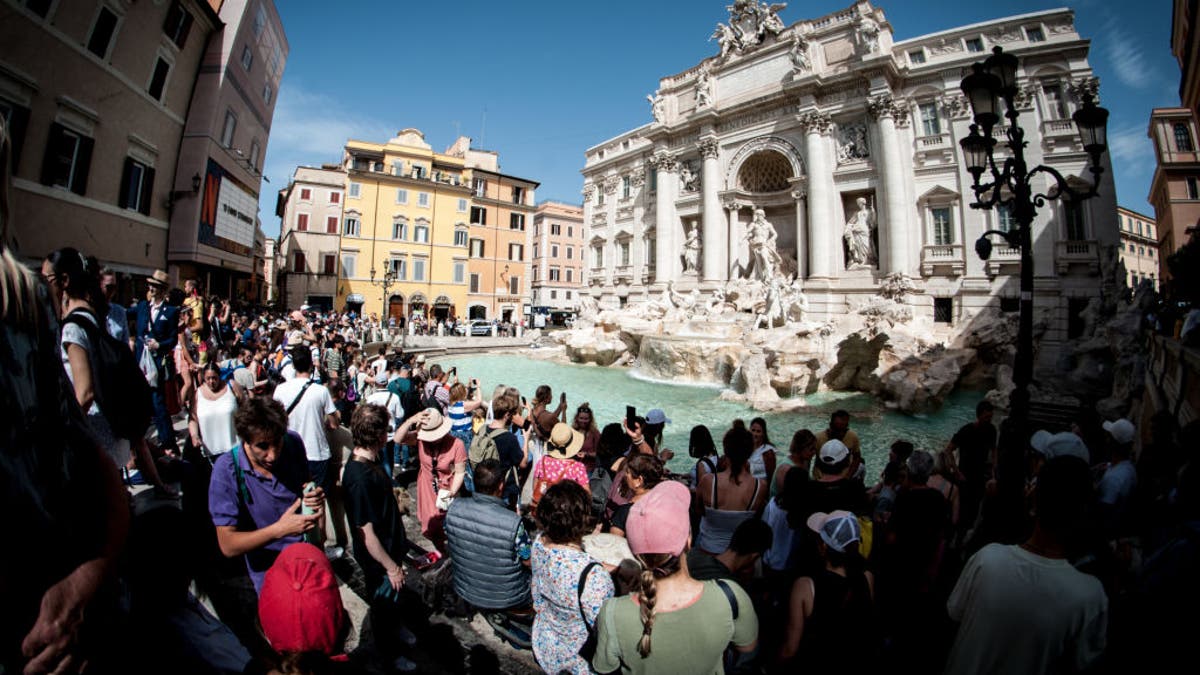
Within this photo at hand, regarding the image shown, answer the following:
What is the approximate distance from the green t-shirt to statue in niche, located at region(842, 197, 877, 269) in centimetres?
2151

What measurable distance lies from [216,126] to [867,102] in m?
23.4

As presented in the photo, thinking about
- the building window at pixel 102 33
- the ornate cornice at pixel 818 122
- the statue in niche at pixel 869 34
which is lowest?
the building window at pixel 102 33

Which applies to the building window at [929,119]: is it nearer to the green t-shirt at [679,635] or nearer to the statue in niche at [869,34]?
the statue in niche at [869,34]

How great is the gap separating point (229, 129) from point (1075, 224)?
1160 inches

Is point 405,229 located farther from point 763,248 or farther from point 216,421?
point 216,421

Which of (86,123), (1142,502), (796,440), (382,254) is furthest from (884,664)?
(382,254)

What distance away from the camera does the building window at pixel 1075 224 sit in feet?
55.3

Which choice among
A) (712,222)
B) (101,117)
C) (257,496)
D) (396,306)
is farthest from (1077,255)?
(396,306)

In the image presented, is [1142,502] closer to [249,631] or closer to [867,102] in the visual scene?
[249,631]

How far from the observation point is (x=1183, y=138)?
27.7 m

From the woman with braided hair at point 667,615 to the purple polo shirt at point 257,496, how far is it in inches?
65.0

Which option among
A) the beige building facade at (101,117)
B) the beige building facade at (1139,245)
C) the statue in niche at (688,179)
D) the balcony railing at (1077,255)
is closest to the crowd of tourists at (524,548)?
the beige building facade at (101,117)

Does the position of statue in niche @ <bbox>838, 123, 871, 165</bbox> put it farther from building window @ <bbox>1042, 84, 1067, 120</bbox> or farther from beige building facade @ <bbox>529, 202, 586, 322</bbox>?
beige building facade @ <bbox>529, 202, 586, 322</bbox>

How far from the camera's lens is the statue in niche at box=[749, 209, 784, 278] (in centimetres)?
2135
